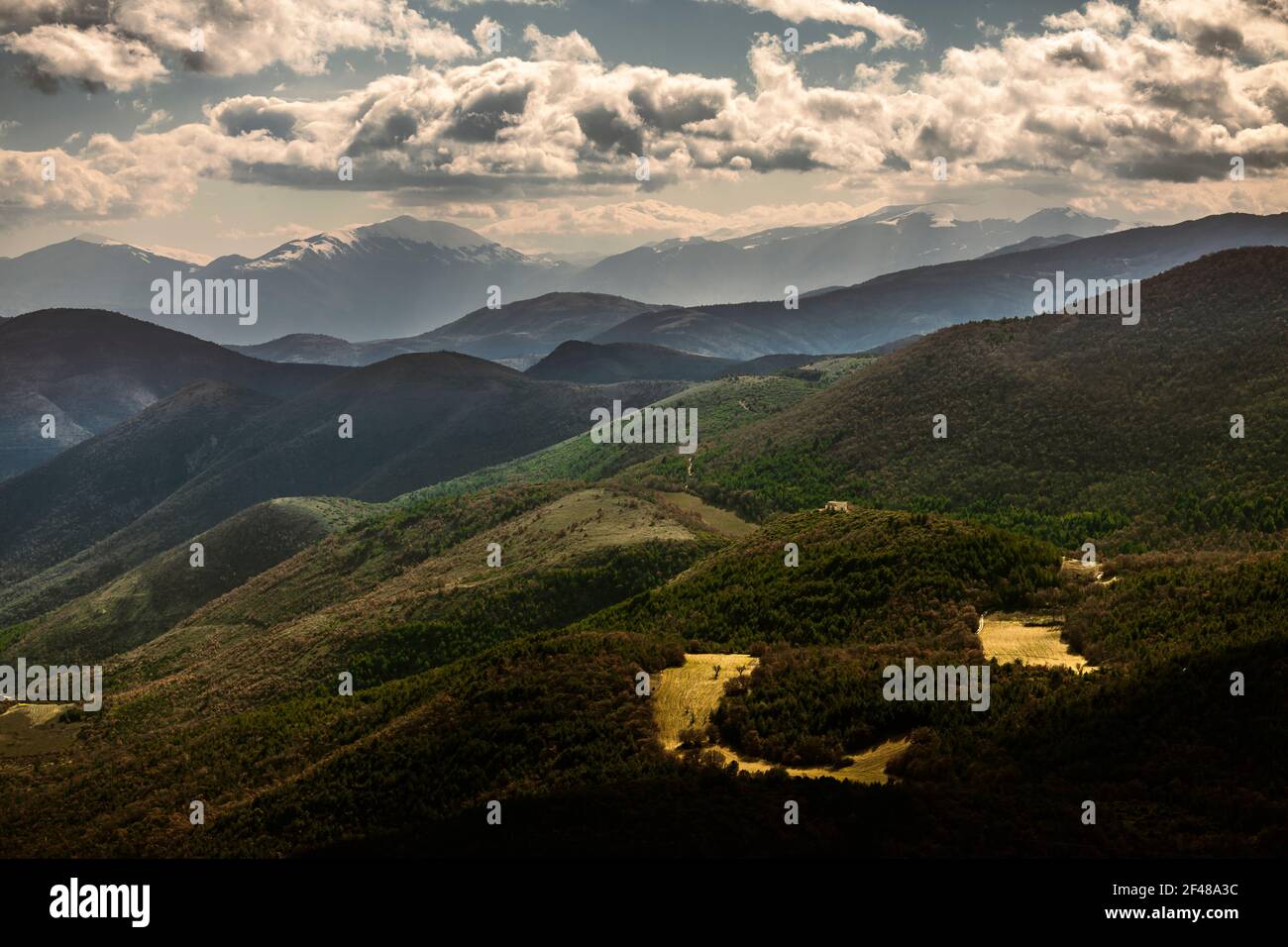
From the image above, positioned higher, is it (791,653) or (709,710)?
(791,653)

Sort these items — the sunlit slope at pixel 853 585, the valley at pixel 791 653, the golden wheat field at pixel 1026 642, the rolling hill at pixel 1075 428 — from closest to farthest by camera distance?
the valley at pixel 791 653 → the golden wheat field at pixel 1026 642 → the sunlit slope at pixel 853 585 → the rolling hill at pixel 1075 428

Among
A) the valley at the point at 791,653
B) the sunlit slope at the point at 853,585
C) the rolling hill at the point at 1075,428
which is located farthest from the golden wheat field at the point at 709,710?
the rolling hill at the point at 1075,428

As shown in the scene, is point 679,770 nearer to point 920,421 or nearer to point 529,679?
point 529,679

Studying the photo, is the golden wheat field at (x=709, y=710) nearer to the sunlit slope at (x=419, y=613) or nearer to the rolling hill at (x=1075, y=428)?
the sunlit slope at (x=419, y=613)

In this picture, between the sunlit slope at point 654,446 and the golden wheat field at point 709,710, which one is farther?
the sunlit slope at point 654,446

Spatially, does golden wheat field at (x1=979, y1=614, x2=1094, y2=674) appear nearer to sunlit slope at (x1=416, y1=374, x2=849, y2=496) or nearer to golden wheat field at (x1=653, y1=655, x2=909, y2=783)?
golden wheat field at (x1=653, y1=655, x2=909, y2=783)

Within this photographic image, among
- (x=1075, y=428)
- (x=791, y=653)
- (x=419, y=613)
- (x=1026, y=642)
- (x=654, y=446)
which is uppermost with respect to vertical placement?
(x=654, y=446)

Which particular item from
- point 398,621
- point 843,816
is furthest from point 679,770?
point 398,621

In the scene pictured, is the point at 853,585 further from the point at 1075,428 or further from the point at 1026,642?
the point at 1075,428

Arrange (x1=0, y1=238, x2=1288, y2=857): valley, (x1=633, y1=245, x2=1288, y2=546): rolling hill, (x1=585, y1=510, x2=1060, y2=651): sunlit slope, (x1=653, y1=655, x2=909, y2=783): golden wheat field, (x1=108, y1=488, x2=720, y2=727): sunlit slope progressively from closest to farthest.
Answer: (x1=0, y1=238, x2=1288, y2=857): valley
(x1=653, y1=655, x2=909, y2=783): golden wheat field
(x1=585, y1=510, x2=1060, y2=651): sunlit slope
(x1=108, y1=488, x2=720, y2=727): sunlit slope
(x1=633, y1=245, x2=1288, y2=546): rolling hill

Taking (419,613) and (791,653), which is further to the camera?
(419,613)

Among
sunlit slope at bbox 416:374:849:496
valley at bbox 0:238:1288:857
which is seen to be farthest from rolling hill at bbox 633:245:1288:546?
sunlit slope at bbox 416:374:849:496

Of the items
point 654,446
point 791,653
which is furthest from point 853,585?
point 654,446
